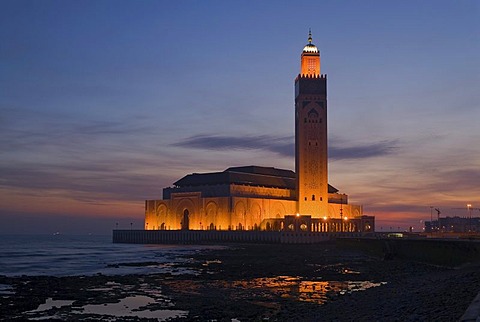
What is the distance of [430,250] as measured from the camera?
50625mm

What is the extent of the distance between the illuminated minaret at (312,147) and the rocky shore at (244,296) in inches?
2914

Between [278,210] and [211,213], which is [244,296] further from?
[278,210]

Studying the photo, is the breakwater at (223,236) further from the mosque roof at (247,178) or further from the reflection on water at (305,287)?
the reflection on water at (305,287)

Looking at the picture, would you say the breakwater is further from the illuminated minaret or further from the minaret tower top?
the minaret tower top

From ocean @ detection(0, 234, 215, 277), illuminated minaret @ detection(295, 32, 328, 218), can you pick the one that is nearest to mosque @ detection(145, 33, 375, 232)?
illuminated minaret @ detection(295, 32, 328, 218)

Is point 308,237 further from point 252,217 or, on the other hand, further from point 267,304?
point 267,304

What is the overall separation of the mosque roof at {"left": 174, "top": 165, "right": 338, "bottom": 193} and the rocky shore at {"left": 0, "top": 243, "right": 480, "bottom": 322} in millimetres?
77730

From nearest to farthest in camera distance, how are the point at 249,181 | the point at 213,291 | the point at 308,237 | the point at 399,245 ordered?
the point at 213,291 → the point at 399,245 → the point at 308,237 → the point at 249,181

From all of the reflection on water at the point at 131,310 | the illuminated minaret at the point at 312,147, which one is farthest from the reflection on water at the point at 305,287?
the illuminated minaret at the point at 312,147

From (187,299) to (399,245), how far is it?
36654 mm

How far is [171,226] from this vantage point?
128 meters

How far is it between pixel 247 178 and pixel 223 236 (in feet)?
58.1

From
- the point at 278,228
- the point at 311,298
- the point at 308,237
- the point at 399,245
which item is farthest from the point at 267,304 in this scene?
the point at 278,228

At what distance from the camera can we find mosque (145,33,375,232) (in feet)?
379
